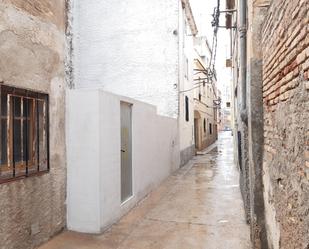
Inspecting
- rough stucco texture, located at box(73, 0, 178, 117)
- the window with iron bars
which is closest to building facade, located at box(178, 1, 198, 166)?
rough stucco texture, located at box(73, 0, 178, 117)

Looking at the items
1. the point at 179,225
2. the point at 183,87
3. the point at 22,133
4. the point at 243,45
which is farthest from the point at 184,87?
the point at 22,133

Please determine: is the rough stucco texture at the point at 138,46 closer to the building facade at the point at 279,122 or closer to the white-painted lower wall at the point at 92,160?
the white-painted lower wall at the point at 92,160

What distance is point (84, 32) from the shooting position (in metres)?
13.5

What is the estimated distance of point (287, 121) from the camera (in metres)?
2.85

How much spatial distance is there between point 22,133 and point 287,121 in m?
3.60

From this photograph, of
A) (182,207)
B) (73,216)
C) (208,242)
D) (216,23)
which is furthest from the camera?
(216,23)

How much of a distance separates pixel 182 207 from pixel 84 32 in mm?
9085

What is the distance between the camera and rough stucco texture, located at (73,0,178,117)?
1298 cm

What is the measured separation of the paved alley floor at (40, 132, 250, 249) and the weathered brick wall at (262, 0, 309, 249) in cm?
144

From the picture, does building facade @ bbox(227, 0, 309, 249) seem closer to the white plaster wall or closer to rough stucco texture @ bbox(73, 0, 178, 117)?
rough stucco texture @ bbox(73, 0, 178, 117)

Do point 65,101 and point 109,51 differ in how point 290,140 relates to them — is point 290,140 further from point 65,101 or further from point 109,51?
point 109,51

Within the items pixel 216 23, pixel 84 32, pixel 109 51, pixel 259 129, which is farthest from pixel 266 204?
pixel 84 32

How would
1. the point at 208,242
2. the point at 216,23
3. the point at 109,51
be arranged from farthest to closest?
the point at 109,51
the point at 216,23
the point at 208,242

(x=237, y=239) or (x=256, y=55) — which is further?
(x=237, y=239)
